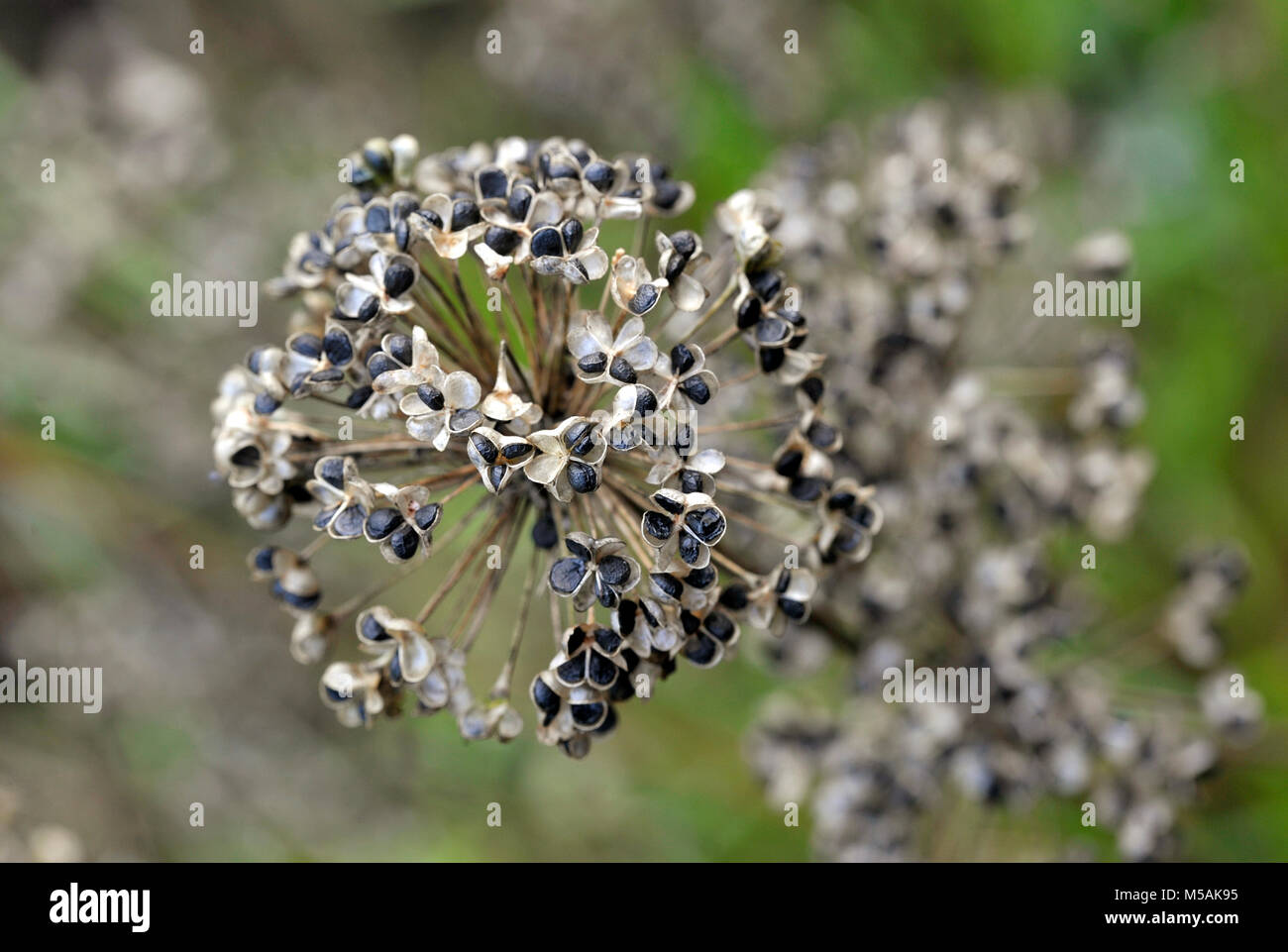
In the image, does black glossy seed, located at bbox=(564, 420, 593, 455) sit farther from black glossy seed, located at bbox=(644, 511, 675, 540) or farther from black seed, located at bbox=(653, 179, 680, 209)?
black seed, located at bbox=(653, 179, 680, 209)

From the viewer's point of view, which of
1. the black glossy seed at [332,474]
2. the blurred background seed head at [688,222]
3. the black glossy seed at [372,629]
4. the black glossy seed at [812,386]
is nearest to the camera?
the black glossy seed at [332,474]

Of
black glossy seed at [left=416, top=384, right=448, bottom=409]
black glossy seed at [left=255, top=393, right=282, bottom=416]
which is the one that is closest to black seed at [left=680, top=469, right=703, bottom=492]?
black glossy seed at [left=416, top=384, right=448, bottom=409]

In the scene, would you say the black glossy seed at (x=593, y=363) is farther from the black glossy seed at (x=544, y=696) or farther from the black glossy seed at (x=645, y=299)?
the black glossy seed at (x=544, y=696)

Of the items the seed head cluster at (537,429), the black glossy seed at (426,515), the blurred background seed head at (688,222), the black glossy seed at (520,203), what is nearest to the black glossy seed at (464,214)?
the seed head cluster at (537,429)

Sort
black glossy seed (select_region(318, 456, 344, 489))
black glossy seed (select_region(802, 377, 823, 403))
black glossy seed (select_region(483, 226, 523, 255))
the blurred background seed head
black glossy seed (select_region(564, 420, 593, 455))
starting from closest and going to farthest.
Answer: black glossy seed (select_region(564, 420, 593, 455)), black glossy seed (select_region(483, 226, 523, 255)), black glossy seed (select_region(318, 456, 344, 489)), black glossy seed (select_region(802, 377, 823, 403)), the blurred background seed head
